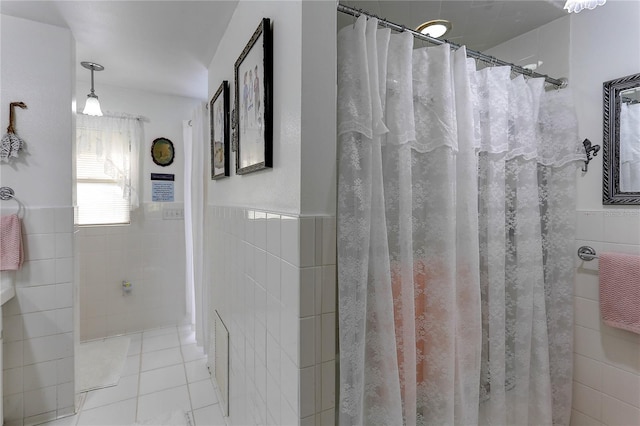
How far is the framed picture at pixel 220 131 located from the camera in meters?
1.71

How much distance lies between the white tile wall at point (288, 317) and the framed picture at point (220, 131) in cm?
54

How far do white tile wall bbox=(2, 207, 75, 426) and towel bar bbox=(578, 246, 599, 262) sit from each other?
113 inches

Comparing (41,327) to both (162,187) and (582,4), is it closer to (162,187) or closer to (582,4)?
(162,187)

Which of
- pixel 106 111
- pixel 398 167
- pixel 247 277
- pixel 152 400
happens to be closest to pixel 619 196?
pixel 398 167

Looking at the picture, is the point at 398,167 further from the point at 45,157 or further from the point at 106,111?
the point at 106,111

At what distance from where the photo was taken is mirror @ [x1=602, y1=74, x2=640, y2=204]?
52.4 inches

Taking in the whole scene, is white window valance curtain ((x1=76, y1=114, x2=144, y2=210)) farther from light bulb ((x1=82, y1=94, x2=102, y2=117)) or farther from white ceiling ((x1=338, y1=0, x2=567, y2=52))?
white ceiling ((x1=338, y1=0, x2=567, y2=52))

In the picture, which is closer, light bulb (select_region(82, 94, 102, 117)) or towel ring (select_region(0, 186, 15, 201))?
towel ring (select_region(0, 186, 15, 201))

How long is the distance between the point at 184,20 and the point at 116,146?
1.60 meters

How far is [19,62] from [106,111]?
3.29ft

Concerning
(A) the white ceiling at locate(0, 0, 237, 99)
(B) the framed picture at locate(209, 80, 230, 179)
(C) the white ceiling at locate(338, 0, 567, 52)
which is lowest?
(B) the framed picture at locate(209, 80, 230, 179)

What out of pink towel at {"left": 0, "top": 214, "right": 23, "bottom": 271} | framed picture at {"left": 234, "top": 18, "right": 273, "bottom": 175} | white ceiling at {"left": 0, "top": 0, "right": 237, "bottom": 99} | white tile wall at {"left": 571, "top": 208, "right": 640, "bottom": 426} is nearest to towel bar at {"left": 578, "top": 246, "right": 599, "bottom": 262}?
white tile wall at {"left": 571, "top": 208, "right": 640, "bottom": 426}

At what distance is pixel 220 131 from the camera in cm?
184

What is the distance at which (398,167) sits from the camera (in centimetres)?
105
